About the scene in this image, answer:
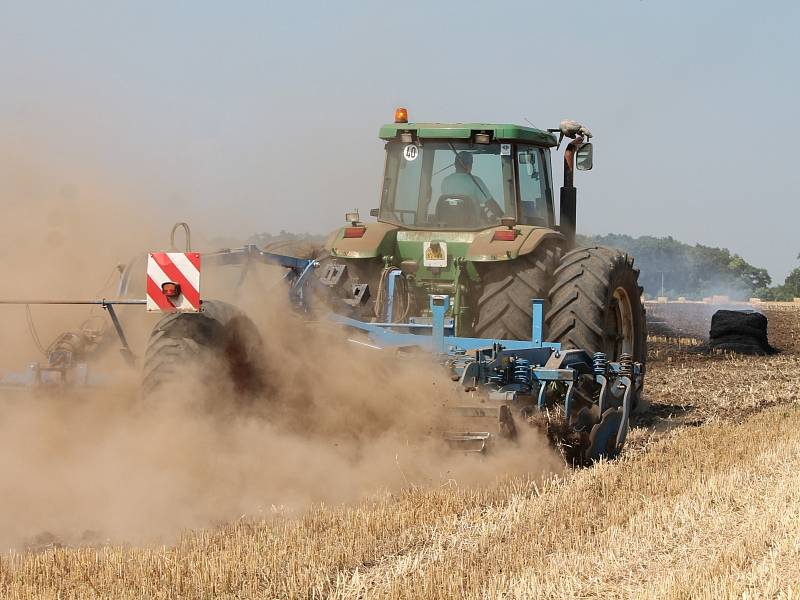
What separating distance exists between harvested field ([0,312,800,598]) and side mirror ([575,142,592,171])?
282cm

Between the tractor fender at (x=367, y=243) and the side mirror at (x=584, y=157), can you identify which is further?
the side mirror at (x=584, y=157)

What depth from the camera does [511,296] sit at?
26.6 ft

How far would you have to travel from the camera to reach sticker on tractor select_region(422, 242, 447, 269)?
837 cm

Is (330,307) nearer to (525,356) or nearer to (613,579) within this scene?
(525,356)

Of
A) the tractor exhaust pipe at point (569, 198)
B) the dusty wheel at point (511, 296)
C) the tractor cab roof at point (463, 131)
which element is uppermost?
the tractor cab roof at point (463, 131)

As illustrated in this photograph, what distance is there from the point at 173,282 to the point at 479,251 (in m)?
2.55

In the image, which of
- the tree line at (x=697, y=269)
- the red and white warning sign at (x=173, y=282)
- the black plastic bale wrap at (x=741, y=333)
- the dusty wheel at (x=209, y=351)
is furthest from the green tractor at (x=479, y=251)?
the tree line at (x=697, y=269)

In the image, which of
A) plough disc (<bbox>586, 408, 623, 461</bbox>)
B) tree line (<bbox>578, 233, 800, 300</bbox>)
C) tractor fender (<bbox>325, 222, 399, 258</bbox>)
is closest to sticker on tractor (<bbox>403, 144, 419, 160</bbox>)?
tractor fender (<bbox>325, 222, 399, 258</bbox>)

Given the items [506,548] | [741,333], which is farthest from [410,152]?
[741,333]

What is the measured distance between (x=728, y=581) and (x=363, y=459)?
2714 mm

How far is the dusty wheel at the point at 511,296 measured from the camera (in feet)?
26.6

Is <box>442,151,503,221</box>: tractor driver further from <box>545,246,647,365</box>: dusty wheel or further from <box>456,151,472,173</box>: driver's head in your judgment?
<box>545,246,647,365</box>: dusty wheel

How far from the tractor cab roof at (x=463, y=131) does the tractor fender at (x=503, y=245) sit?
810 millimetres

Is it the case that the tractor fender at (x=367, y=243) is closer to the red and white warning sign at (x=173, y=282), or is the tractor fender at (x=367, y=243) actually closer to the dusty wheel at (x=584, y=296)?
the dusty wheel at (x=584, y=296)
